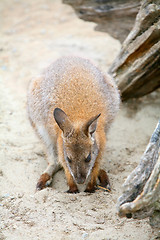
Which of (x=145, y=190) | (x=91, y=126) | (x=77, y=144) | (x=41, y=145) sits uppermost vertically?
(x=145, y=190)

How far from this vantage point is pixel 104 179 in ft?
14.7

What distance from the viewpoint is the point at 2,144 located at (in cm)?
509

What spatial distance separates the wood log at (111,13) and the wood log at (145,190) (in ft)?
11.4

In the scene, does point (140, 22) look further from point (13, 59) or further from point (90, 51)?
point (13, 59)

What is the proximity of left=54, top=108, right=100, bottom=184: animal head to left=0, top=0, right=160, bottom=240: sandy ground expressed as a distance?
0.43 meters

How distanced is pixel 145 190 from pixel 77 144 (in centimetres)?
128

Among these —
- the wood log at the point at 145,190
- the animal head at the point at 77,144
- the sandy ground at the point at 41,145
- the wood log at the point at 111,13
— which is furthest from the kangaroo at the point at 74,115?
the wood log at the point at 111,13

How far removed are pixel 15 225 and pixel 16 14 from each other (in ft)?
24.6

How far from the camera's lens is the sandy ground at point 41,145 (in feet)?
11.3

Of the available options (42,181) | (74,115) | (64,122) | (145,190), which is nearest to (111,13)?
(74,115)

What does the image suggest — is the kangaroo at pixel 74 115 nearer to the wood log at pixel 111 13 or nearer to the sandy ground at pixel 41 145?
the sandy ground at pixel 41 145

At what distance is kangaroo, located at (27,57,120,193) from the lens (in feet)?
12.6

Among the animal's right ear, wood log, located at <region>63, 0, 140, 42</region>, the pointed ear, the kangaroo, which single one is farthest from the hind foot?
wood log, located at <region>63, 0, 140, 42</region>

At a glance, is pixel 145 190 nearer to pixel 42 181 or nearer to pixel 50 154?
pixel 42 181
